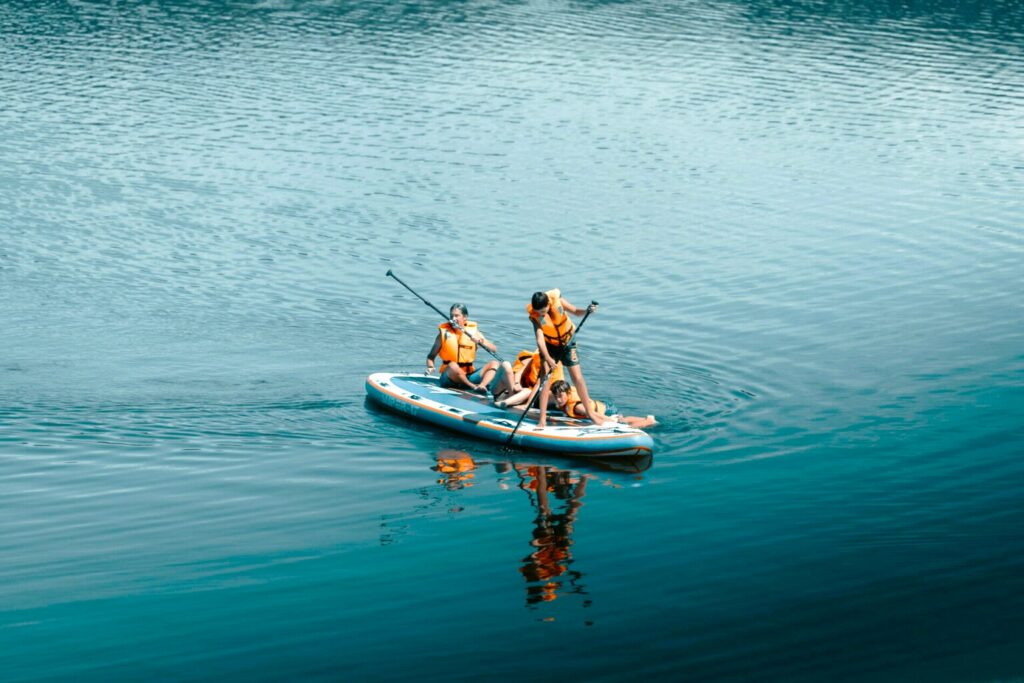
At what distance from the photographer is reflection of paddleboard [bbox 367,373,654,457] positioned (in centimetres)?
1747

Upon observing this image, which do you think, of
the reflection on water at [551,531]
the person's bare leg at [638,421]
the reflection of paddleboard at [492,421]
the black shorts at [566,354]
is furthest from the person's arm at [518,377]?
the reflection on water at [551,531]

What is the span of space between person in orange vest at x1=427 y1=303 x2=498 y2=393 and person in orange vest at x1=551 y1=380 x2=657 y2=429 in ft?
5.08

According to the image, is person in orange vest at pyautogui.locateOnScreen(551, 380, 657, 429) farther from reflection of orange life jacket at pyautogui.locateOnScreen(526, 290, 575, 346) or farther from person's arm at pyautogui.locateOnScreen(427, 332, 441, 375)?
person's arm at pyautogui.locateOnScreen(427, 332, 441, 375)

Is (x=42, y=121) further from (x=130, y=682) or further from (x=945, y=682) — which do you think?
(x=945, y=682)

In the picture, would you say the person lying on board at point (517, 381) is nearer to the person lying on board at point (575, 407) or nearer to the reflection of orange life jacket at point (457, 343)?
the person lying on board at point (575, 407)

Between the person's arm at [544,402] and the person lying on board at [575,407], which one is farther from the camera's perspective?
the person lying on board at [575,407]

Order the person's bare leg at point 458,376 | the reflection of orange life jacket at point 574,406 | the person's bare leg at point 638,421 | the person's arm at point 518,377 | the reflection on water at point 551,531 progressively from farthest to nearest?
the person's bare leg at point 458,376 < the person's arm at point 518,377 < the reflection of orange life jacket at point 574,406 < the person's bare leg at point 638,421 < the reflection on water at point 551,531

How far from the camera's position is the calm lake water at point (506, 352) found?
13.1m

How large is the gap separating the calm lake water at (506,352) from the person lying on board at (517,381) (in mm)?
985

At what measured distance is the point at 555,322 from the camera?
18.1 m

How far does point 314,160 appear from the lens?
36531 mm

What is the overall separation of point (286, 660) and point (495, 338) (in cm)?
1176

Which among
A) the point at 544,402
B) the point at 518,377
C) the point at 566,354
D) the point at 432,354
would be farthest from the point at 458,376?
the point at 566,354

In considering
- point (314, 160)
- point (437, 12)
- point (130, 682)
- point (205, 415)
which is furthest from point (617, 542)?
point (437, 12)
